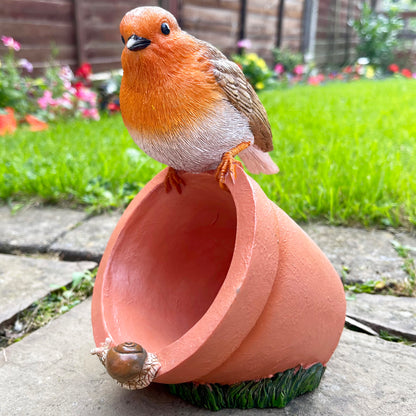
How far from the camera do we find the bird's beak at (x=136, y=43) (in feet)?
3.36

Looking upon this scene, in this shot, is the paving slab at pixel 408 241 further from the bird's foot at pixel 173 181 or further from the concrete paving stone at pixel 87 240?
the concrete paving stone at pixel 87 240

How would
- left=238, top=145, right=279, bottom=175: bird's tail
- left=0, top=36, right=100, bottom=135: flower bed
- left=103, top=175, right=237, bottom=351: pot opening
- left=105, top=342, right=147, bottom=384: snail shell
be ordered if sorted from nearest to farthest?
left=105, top=342, right=147, bottom=384: snail shell, left=103, top=175, right=237, bottom=351: pot opening, left=238, top=145, right=279, bottom=175: bird's tail, left=0, top=36, right=100, bottom=135: flower bed

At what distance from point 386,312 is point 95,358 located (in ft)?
3.26

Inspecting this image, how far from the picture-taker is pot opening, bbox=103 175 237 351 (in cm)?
124

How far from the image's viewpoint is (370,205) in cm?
225

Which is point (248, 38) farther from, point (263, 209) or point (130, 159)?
point (263, 209)

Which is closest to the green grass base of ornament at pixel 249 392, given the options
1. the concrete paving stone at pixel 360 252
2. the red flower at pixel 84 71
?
the concrete paving stone at pixel 360 252

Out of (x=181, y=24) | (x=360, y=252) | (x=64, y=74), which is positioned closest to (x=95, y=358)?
(x=360, y=252)

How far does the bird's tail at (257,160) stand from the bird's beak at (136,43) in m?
0.44

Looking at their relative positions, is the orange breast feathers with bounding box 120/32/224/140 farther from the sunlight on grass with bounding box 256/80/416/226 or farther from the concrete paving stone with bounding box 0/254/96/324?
the sunlight on grass with bounding box 256/80/416/226

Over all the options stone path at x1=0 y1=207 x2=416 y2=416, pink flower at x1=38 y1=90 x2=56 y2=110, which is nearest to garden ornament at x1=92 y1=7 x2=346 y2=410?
stone path at x1=0 y1=207 x2=416 y2=416

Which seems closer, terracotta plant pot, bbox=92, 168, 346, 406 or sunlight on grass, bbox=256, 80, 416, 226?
terracotta plant pot, bbox=92, 168, 346, 406

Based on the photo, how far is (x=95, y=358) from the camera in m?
1.41

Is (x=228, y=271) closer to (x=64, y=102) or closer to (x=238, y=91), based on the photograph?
(x=238, y=91)
